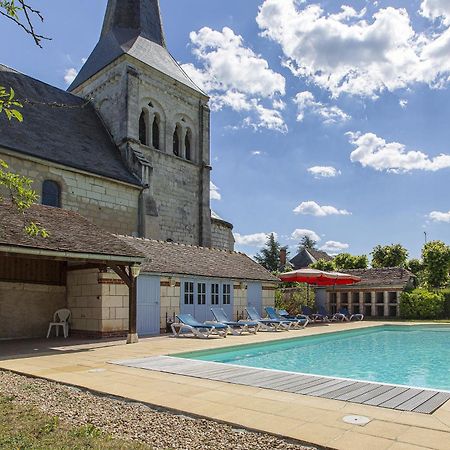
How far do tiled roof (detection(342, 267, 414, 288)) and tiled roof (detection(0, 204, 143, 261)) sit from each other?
15.9 metres

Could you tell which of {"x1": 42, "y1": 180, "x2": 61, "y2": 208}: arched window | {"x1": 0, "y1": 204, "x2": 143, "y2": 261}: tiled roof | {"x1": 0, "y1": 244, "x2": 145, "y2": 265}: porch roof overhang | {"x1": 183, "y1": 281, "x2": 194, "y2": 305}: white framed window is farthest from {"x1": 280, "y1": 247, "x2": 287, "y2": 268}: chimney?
{"x1": 0, "y1": 244, "x2": 145, "y2": 265}: porch roof overhang

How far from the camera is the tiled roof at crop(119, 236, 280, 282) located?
1487 centimetres

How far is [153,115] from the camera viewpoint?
2481 cm

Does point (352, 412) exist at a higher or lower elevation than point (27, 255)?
lower

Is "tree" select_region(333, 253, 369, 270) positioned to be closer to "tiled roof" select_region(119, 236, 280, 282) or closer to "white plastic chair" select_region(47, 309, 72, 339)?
"tiled roof" select_region(119, 236, 280, 282)

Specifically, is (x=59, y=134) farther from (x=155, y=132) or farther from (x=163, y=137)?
(x=163, y=137)

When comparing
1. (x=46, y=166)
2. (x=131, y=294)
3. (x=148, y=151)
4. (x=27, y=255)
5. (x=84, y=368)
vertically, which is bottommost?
(x=84, y=368)

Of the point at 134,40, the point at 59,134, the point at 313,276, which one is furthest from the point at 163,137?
the point at 313,276

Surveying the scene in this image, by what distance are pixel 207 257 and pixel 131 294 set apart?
6852 millimetres

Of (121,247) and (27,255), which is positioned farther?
(121,247)

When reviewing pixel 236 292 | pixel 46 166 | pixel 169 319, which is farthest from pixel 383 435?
pixel 46 166

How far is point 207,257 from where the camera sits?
18.0 metres

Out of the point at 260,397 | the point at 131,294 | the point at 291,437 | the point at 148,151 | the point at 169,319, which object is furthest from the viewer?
the point at 148,151

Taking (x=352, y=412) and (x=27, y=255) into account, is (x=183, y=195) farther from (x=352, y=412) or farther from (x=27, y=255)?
(x=352, y=412)
